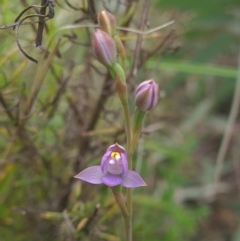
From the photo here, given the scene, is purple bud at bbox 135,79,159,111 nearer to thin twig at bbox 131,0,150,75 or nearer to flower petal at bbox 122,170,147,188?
flower petal at bbox 122,170,147,188

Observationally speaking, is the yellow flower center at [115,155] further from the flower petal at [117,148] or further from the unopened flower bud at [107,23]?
the unopened flower bud at [107,23]

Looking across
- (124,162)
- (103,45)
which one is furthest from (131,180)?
(103,45)

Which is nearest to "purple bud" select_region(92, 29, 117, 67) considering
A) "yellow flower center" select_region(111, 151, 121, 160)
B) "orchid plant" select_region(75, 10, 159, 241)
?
"orchid plant" select_region(75, 10, 159, 241)

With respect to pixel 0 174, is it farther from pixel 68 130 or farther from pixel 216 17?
pixel 216 17

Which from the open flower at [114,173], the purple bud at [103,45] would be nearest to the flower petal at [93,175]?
the open flower at [114,173]

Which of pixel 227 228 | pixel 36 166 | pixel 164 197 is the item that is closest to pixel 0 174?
pixel 36 166

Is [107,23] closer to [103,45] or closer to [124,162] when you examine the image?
[103,45]
